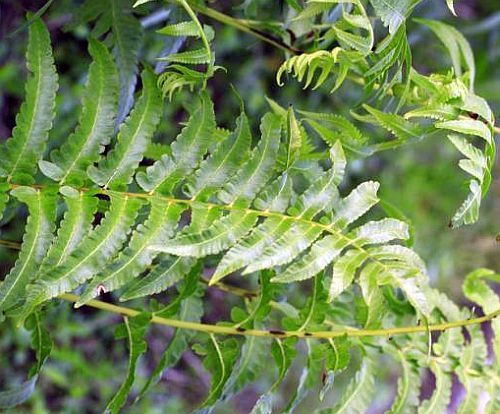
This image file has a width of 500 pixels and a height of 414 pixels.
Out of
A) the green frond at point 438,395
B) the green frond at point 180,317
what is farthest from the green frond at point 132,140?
the green frond at point 438,395

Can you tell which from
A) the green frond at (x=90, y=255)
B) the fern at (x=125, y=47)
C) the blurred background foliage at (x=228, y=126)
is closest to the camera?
the green frond at (x=90, y=255)

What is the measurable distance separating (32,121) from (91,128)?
0.06 metres

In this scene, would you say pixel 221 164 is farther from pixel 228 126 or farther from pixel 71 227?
pixel 228 126

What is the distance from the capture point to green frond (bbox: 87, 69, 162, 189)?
73 cm

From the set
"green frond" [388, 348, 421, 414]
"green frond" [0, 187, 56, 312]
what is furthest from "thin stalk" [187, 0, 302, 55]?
"green frond" [388, 348, 421, 414]

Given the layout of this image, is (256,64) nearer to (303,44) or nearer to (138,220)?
(303,44)

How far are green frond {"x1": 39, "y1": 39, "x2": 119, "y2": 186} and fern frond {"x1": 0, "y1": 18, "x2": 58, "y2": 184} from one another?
0.02 m

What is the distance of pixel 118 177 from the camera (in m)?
0.73

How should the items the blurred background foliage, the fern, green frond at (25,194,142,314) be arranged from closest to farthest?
green frond at (25,194,142,314)
the fern
the blurred background foliage

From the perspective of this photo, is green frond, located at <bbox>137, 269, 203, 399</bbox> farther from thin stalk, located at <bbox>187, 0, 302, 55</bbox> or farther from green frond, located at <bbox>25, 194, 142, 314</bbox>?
thin stalk, located at <bbox>187, 0, 302, 55</bbox>

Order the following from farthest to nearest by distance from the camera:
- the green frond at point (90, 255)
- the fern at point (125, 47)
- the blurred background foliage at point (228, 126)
Answer: the blurred background foliage at point (228, 126) → the fern at point (125, 47) → the green frond at point (90, 255)

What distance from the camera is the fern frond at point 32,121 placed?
71 centimetres

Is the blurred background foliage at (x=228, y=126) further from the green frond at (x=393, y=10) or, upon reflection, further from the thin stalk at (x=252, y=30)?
the green frond at (x=393, y=10)

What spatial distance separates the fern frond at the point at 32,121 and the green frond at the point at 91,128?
20 mm
